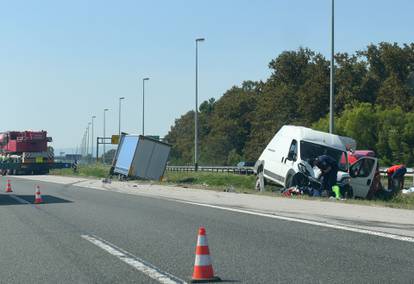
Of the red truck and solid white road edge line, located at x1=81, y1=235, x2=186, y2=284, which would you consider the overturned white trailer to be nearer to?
the red truck

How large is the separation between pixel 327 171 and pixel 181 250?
47.5ft

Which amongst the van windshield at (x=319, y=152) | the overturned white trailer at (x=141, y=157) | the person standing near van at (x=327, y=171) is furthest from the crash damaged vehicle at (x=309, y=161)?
the overturned white trailer at (x=141, y=157)

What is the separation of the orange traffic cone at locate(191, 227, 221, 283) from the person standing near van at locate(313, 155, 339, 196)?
16.7 meters

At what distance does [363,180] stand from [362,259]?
52.4ft

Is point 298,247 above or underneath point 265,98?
underneath

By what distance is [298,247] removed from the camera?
11.4 metres

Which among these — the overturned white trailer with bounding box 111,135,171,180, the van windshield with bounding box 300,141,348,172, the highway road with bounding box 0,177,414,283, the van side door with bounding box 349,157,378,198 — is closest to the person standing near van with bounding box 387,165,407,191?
the van side door with bounding box 349,157,378,198

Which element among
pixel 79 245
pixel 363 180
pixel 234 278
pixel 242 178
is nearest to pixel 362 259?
pixel 234 278

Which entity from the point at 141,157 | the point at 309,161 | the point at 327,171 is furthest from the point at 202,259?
the point at 141,157

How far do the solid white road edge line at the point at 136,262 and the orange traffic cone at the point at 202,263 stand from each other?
9.9 inches

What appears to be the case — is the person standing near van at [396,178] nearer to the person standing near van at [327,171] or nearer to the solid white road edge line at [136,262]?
the person standing near van at [327,171]

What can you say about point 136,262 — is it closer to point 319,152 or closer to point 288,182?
point 288,182

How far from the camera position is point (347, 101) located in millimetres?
72812

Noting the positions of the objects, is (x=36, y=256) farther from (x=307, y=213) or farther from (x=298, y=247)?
(x=307, y=213)
